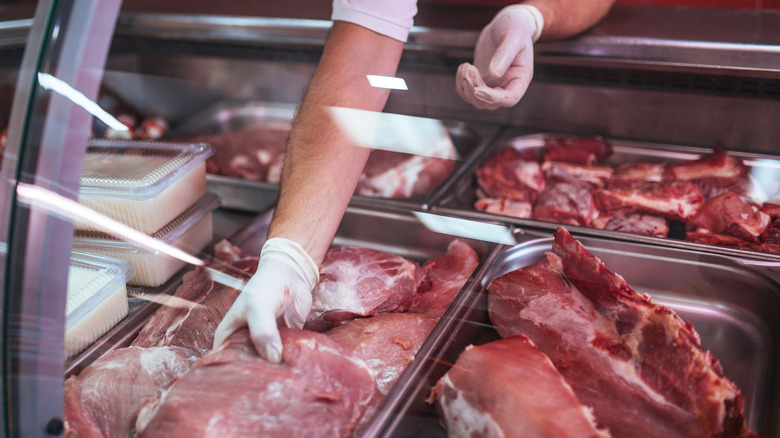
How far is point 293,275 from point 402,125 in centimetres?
78

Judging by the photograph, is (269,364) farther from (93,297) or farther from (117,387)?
(93,297)

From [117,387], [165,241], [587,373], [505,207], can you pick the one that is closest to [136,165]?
[165,241]

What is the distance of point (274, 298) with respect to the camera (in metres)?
1.40

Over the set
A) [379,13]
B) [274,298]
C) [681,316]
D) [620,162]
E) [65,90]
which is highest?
[379,13]

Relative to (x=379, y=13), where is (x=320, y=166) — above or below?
below

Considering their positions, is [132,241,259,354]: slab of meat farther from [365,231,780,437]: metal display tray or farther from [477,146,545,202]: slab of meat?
[477,146,545,202]: slab of meat

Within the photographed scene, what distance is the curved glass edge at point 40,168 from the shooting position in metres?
0.98

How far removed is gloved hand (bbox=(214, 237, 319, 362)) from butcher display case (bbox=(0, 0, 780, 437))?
0.07 metres

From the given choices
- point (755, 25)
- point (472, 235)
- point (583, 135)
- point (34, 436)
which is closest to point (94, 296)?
point (34, 436)

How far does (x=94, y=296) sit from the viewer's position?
4.99ft

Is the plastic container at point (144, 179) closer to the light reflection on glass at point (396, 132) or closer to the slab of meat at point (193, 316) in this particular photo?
the slab of meat at point (193, 316)

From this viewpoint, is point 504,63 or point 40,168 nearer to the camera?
point 40,168

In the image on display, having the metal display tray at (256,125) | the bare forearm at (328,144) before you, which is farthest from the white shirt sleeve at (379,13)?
the metal display tray at (256,125)

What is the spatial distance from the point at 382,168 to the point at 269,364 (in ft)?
4.63
